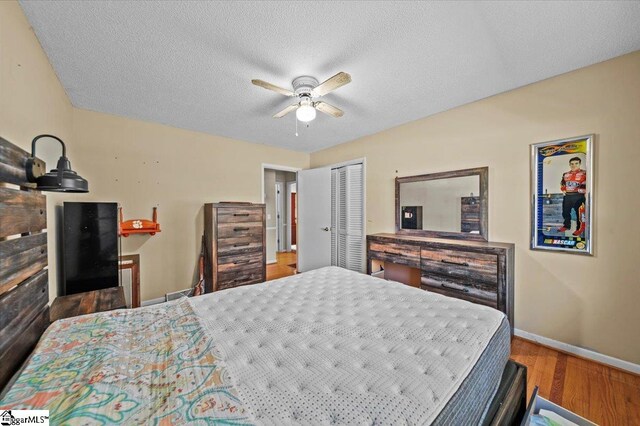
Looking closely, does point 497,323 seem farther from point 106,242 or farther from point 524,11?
point 106,242

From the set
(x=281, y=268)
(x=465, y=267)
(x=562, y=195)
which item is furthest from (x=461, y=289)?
(x=281, y=268)

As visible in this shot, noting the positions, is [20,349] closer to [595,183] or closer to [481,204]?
[481,204]

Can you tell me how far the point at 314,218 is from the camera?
473cm

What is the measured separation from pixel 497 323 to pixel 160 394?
63.7 inches

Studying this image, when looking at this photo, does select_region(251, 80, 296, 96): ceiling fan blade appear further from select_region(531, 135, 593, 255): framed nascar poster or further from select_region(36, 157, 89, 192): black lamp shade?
select_region(531, 135, 593, 255): framed nascar poster

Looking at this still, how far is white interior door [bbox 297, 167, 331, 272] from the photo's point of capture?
4.54m

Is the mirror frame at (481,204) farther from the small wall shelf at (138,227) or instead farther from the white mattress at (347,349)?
the small wall shelf at (138,227)

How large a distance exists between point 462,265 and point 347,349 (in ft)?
6.18

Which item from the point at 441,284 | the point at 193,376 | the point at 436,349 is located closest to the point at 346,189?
the point at 441,284

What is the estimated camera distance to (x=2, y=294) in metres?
1.03

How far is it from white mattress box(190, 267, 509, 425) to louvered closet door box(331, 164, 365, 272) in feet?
7.31

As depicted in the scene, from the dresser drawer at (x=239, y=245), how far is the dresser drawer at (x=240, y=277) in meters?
0.28

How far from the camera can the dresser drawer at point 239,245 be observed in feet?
11.4

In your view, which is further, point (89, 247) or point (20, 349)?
point (89, 247)
